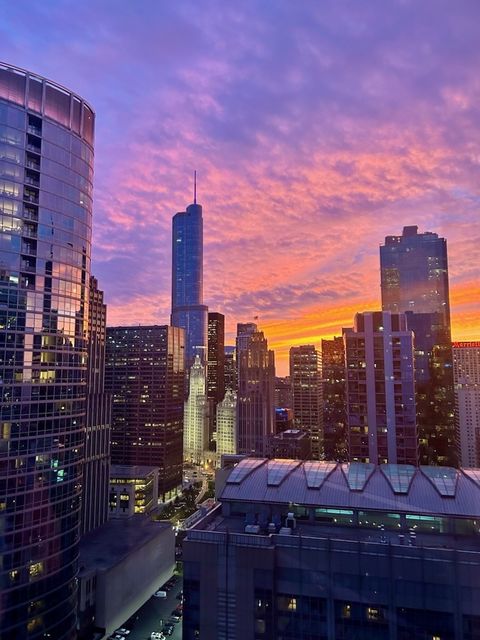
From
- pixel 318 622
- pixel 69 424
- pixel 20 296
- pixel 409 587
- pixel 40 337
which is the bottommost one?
pixel 318 622

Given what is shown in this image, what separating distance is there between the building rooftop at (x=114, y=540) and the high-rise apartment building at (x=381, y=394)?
2340 inches

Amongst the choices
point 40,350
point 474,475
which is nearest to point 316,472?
point 474,475

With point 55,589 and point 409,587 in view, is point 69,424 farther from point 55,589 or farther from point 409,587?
point 409,587

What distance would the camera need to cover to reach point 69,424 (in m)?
76.2

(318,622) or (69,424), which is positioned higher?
(69,424)

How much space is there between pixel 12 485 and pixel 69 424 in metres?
13.0

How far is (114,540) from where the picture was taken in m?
111

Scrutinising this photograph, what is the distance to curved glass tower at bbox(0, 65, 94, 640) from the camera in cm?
6631

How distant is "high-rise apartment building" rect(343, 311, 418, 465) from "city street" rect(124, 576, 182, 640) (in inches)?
2358

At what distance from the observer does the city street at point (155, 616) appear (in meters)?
94.5

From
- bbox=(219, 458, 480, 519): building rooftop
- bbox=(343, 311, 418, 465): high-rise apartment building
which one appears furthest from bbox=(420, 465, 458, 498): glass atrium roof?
bbox=(343, 311, 418, 465): high-rise apartment building

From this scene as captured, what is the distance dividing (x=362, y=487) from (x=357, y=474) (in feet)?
12.3

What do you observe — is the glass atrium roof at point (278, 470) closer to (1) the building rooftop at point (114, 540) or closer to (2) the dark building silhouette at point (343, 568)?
(2) the dark building silhouette at point (343, 568)

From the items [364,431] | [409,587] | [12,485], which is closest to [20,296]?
[12,485]
